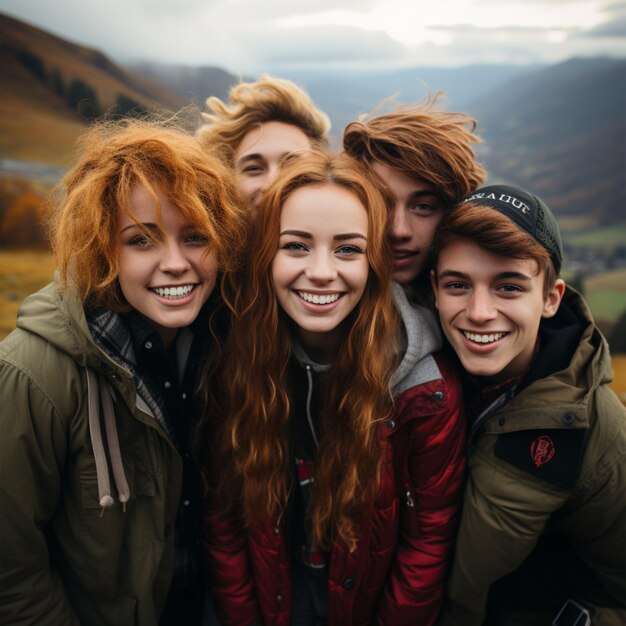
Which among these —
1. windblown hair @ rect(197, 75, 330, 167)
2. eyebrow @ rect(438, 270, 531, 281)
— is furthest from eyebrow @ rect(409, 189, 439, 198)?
windblown hair @ rect(197, 75, 330, 167)

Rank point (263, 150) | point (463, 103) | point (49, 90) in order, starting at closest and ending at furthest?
point (263, 150) < point (49, 90) < point (463, 103)

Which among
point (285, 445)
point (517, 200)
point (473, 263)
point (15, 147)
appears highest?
point (15, 147)

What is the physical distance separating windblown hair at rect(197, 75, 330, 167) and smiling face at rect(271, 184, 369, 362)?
150 cm

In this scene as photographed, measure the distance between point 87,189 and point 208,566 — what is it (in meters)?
1.70

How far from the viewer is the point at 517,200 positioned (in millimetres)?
1623

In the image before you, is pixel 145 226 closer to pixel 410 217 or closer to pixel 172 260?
pixel 172 260

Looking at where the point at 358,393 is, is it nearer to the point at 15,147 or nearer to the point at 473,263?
the point at 473,263

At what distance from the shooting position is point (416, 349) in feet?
5.45

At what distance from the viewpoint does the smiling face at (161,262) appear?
1.50 m

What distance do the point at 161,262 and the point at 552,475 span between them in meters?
1.58

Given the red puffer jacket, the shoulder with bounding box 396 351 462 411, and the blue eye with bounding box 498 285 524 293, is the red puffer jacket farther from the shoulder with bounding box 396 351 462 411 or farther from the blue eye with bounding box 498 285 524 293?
the blue eye with bounding box 498 285 524 293

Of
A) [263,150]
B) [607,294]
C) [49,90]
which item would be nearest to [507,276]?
[263,150]

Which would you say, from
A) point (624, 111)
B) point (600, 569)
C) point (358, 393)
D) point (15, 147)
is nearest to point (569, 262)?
Result: point (624, 111)

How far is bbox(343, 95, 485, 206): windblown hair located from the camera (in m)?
1.91
